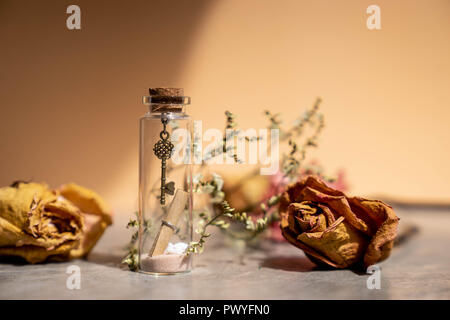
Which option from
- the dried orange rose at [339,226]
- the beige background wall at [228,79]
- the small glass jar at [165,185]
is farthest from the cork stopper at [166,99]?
the beige background wall at [228,79]

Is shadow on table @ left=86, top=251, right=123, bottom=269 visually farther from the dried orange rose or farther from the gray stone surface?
the dried orange rose

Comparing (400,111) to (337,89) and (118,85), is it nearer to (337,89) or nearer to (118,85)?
(337,89)

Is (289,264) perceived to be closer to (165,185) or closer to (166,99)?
(165,185)

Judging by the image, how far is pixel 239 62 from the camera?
5.22 ft

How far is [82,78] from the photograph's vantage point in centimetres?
154

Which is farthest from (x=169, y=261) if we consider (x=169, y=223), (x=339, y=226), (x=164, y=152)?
(x=339, y=226)

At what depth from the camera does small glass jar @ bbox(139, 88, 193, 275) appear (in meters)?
0.88

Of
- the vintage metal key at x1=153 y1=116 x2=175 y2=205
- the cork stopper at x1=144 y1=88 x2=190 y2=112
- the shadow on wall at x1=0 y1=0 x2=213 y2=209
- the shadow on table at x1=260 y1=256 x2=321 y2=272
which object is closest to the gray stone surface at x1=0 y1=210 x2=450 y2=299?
the shadow on table at x1=260 y1=256 x2=321 y2=272

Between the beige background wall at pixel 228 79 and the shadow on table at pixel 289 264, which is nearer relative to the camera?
the shadow on table at pixel 289 264

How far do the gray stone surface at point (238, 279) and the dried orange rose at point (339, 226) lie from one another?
0.12 ft

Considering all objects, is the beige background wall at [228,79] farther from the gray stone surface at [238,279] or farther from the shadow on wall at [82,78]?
the gray stone surface at [238,279]

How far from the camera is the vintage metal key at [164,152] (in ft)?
2.90

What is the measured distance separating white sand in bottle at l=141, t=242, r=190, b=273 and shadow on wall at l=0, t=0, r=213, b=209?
741 millimetres
